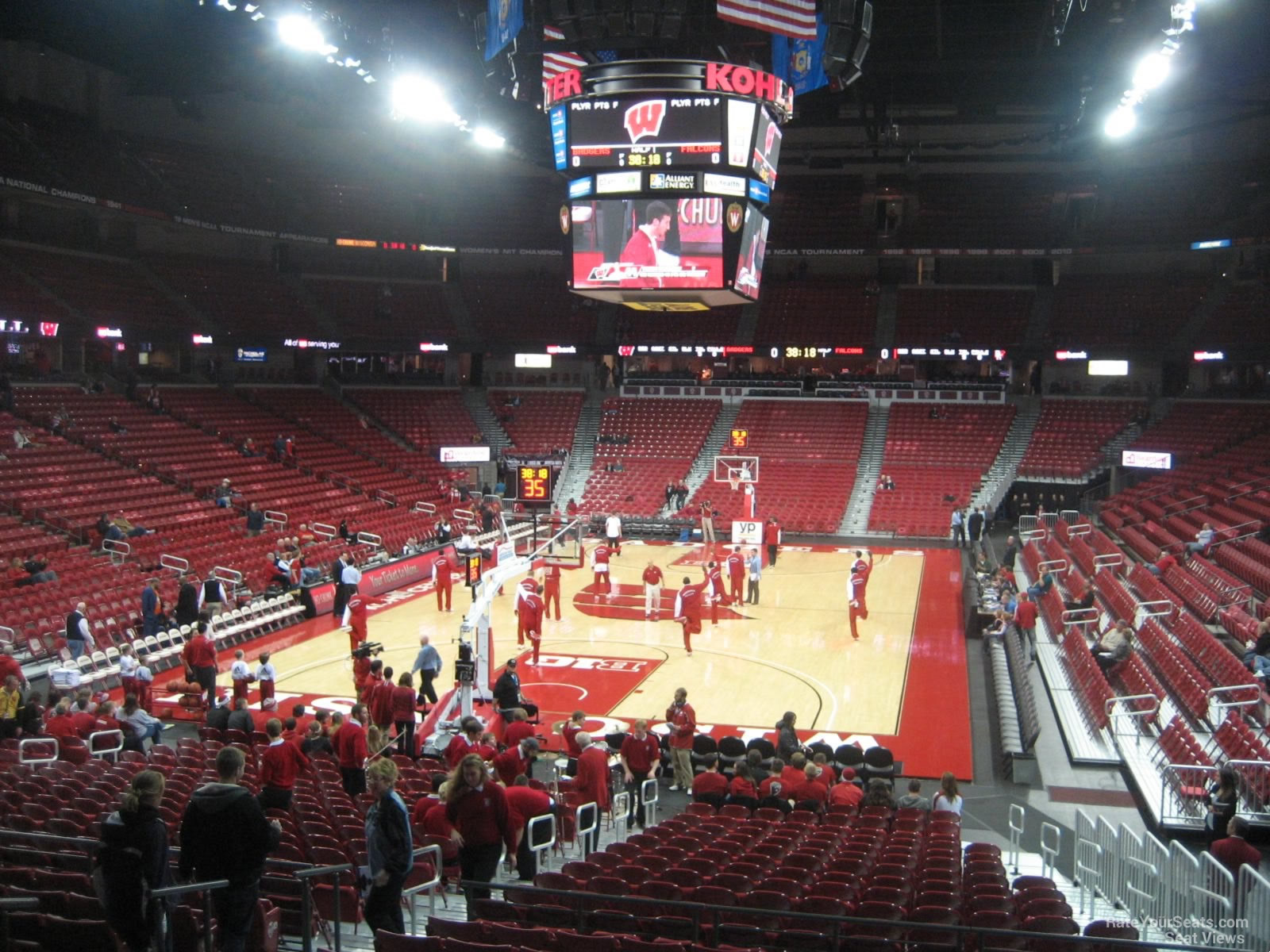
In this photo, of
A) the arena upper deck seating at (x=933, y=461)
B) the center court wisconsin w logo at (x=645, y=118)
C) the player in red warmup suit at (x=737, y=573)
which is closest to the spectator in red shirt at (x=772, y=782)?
the center court wisconsin w logo at (x=645, y=118)

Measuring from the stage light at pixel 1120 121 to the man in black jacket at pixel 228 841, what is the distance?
98.0 ft

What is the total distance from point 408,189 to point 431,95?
20.4 meters

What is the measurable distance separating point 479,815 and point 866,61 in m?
27.1

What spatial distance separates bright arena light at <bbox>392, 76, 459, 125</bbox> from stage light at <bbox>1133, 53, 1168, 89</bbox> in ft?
53.3

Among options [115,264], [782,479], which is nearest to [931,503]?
[782,479]

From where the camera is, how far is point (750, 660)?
2016cm

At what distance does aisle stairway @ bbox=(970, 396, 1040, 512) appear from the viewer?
3800 centimetres

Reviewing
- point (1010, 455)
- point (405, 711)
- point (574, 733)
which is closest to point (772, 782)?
point (574, 733)

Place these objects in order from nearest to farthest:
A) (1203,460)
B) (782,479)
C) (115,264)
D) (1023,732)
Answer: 1. (1023,732)
2. (1203,460)
3. (115,264)
4. (782,479)

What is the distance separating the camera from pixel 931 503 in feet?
125

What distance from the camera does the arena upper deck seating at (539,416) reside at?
4362 centimetres

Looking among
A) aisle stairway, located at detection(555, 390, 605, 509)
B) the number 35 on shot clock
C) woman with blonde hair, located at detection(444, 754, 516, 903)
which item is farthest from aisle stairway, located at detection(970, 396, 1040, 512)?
woman with blonde hair, located at detection(444, 754, 516, 903)

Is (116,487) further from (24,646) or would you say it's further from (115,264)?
(115,264)

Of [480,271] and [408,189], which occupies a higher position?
[408,189]
